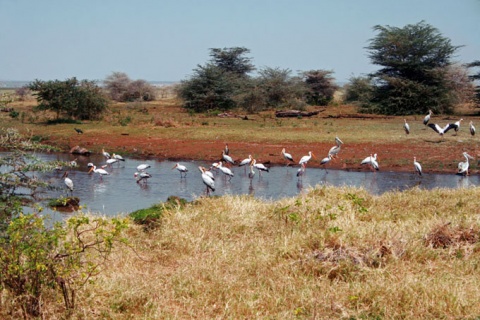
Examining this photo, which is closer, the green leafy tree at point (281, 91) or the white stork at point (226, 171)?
the white stork at point (226, 171)

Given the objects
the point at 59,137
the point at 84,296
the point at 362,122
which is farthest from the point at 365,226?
the point at 362,122

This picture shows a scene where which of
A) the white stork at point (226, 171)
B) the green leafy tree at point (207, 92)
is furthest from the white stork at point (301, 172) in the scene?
the green leafy tree at point (207, 92)

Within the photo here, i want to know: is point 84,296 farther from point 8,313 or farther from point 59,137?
point 59,137

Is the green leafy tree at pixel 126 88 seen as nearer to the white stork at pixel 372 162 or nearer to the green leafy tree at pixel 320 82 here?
the green leafy tree at pixel 320 82

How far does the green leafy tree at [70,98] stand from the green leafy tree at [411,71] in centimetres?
1589

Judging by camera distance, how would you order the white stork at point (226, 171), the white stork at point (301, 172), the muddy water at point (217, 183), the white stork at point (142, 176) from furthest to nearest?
the white stork at point (301, 172) < the white stork at point (226, 171) < the white stork at point (142, 176) < the muddy water at point (217, 183)

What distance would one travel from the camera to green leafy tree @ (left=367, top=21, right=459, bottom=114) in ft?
111

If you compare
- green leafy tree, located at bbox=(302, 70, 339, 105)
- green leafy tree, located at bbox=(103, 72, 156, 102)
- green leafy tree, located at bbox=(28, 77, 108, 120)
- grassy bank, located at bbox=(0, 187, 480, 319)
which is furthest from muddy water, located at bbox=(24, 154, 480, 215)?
green leafy tree, located at bbox=(103, 72, 156, 102)

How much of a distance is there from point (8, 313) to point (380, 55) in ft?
113

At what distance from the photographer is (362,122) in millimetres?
29109

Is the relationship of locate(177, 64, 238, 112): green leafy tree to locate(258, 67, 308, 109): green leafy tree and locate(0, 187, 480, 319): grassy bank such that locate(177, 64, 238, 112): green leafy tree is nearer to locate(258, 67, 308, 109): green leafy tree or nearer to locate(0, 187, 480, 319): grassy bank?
locate(258, 67, 308, 109): green leafy tree

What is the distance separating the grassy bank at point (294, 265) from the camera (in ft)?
17.4

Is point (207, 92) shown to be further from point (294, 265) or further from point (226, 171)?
point (294, 265)

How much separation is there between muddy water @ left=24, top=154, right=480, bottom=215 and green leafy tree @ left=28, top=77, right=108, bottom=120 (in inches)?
415
